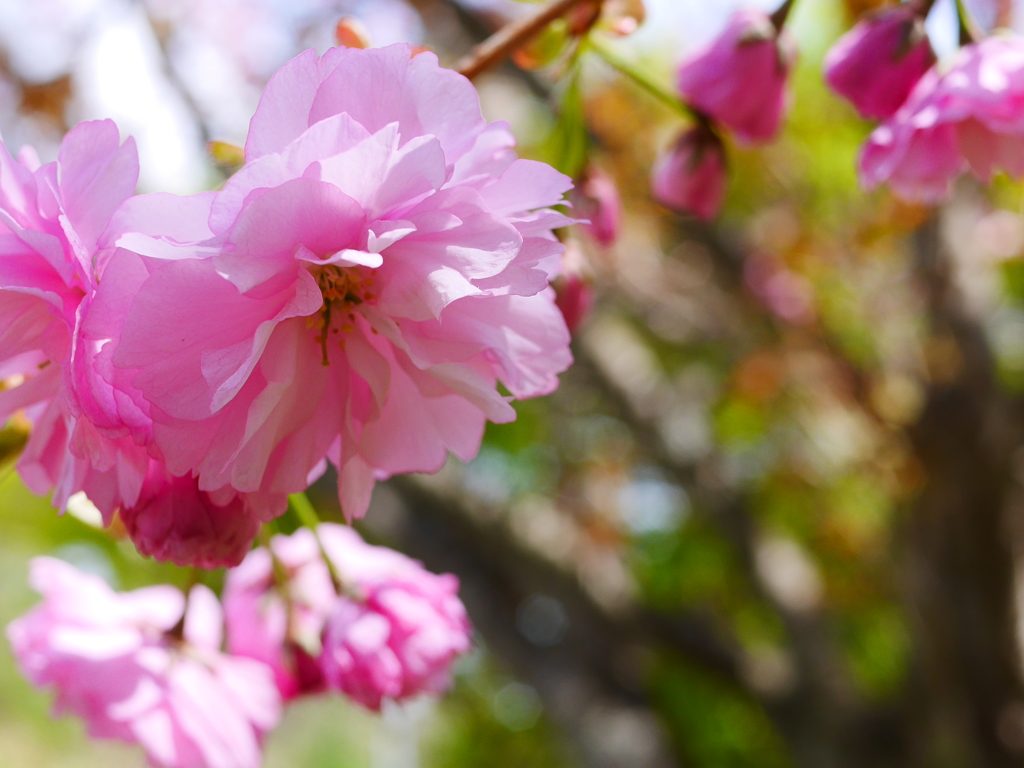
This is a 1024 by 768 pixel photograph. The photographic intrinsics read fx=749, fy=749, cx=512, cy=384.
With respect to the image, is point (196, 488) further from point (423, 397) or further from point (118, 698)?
point (118, 698)

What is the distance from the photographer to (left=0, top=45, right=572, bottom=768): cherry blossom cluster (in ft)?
1.07

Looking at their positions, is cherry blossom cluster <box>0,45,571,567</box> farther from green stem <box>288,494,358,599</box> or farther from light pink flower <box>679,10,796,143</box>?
light pink flower <box>679,10,796,143</box>

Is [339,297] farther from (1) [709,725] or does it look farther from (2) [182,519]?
(1) [709,725]

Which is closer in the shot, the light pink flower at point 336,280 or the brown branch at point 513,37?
the light pink flower at point 336,280

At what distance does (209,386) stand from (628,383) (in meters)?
2.76

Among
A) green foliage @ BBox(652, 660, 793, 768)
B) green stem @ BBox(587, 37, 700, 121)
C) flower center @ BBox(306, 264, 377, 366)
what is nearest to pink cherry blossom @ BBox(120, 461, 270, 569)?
flower center @ BBox(306, 264, 377, 366)

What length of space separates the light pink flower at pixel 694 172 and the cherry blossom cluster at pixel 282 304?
338mm

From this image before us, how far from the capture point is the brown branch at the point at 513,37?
52cm

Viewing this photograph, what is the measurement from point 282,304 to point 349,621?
1.01 feet

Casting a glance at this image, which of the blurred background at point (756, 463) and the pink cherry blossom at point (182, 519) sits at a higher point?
the pink cherry blossom at point (182, 519)

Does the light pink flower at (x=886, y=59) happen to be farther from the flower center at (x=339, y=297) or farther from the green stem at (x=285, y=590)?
the green stem at (x=285, y=590)

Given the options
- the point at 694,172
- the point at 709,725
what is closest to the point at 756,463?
the point at 709,725

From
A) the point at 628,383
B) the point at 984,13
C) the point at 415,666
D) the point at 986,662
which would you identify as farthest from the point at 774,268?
the point at 415,666

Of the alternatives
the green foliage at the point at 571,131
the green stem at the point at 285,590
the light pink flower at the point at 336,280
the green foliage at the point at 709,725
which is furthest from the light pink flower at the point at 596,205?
the green foliage at the point at 709,725
